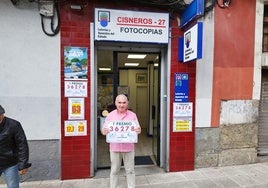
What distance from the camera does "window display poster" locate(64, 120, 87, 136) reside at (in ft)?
14.3

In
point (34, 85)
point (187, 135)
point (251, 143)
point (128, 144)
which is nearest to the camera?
point (128, 144)

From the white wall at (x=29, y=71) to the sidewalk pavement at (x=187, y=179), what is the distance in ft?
3.17

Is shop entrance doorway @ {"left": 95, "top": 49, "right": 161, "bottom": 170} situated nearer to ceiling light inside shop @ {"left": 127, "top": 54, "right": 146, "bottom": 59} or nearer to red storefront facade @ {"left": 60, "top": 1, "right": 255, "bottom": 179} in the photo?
ceiling light inside shop @ {"left": 127, "top": 54, "right": 146, "bottom": 59}

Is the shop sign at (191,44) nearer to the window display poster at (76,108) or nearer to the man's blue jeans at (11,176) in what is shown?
the window display poster at (76,108)

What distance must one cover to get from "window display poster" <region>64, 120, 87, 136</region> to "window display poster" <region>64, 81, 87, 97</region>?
0.51 metres

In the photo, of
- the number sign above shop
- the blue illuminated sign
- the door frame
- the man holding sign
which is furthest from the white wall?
the blue illuminated sign

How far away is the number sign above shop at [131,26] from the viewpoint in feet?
14.4

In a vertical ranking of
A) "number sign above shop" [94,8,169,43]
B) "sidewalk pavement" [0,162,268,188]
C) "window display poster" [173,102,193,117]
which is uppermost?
"number sign above shop" [94,8,169,43]

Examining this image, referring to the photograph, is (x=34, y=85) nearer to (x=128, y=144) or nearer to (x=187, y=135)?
(x=128, y=144)

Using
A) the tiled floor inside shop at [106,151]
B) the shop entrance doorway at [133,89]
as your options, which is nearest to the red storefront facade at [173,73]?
the shop entrance doorway at [133,89]

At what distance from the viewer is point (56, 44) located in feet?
14.1

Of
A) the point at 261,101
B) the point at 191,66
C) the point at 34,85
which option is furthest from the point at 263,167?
the point at 34,85

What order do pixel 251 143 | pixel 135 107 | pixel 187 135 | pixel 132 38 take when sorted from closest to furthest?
pixel 132 38, pixel 187 135, pixel 251 143, pixel 135 107

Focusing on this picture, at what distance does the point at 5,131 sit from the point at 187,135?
3.33 m
